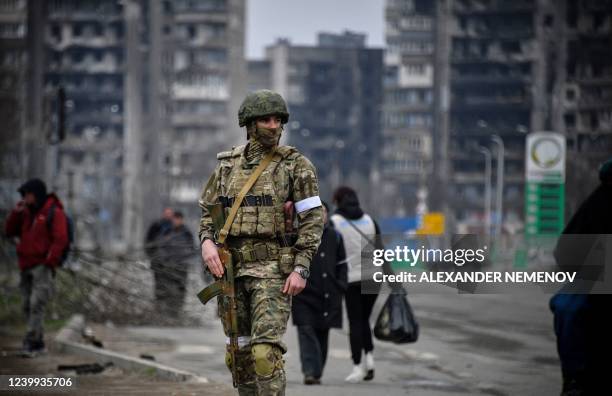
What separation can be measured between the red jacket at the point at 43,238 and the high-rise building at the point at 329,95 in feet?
433

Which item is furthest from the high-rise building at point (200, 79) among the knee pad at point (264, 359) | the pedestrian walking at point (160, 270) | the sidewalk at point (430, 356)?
the knee pad at point (264, 359)

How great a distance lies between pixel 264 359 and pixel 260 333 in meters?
0.15

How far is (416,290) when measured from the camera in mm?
13461

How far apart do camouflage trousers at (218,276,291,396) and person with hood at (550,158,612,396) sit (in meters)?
1.48

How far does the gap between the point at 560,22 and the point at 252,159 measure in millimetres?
103394

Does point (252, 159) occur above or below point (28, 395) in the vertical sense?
above

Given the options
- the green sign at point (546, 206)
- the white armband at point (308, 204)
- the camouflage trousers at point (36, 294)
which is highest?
the white armband at point (308, 204)

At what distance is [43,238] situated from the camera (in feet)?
42.2

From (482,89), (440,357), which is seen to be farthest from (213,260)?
(482,89)

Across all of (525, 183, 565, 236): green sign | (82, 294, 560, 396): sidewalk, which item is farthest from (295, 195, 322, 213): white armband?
(525, 183, 565, 236): green sign

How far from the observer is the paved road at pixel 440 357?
37.9ft

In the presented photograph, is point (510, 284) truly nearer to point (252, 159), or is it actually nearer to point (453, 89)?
point (252, 159)

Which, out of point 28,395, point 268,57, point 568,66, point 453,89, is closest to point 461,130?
point 453,89

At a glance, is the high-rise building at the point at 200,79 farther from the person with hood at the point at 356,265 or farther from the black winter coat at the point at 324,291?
the black winter coat at the point at 324,291
